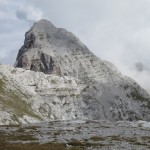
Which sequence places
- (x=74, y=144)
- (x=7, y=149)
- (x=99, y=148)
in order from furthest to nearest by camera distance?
(x=74, y=144) → (x=99, y=148) → (x=7, y=149)

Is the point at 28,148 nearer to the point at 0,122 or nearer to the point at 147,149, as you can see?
the point at 147,149

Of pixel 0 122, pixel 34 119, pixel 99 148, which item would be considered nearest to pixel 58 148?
pixel 99 148

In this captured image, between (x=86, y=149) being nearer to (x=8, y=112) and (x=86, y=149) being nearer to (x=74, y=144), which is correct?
(x=74, y=144)

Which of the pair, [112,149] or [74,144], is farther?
[74,144]

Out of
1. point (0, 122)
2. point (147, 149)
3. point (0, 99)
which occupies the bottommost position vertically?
point (147, 149)

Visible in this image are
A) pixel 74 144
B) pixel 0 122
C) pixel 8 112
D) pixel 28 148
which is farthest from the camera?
pixel 8 112

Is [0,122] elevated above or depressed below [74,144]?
above

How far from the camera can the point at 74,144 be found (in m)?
73.9

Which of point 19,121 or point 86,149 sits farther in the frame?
point 19,121

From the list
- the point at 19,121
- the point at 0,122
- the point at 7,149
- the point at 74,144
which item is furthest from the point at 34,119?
the point at 7,149

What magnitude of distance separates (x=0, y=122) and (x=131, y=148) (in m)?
103

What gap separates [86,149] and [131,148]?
30.6 feet

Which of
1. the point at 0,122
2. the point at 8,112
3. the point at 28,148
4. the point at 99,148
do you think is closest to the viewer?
the point at 28,148

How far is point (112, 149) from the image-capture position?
214ft
